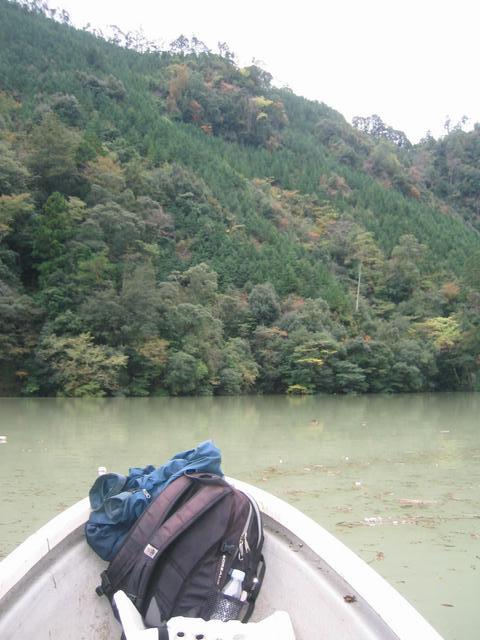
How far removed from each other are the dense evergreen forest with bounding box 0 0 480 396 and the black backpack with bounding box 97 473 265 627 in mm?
14093

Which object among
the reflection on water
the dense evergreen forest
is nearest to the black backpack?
the reflection on water

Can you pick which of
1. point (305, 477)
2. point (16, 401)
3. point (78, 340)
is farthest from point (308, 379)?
point (305, 477)

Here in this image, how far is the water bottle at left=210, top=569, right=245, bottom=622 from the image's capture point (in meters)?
1.76

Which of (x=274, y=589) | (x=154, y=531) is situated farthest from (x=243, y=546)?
(x=154, y=531)

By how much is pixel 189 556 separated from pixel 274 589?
31 cm

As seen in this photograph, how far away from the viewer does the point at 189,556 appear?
1772mm

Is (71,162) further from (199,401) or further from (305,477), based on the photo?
(305,477)

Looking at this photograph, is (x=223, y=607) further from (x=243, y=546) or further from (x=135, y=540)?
(x=135, y=540)

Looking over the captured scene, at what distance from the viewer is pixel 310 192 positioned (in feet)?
128

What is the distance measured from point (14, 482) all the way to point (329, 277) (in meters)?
23.0

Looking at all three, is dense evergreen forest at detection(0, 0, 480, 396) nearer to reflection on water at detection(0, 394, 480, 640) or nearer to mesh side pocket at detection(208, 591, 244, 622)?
reflection on water at detection(0, 394, 480, 640)

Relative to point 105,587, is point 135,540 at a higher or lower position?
higher

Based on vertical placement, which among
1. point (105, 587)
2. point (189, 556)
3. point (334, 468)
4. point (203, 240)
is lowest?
point (334, 468)

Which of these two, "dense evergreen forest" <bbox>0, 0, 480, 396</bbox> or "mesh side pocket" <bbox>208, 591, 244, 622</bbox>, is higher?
"dense evergreen forest" <bbox>0, 0, 480, 396</bbox>
